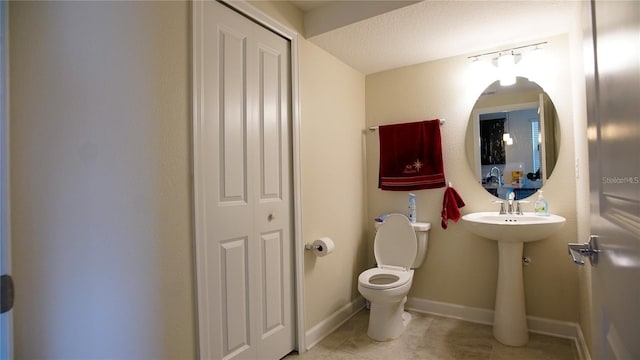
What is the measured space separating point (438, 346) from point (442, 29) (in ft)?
7.25

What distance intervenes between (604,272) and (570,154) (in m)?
1.92

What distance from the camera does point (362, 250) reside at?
9.78 ft

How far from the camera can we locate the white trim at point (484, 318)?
88.0 inches

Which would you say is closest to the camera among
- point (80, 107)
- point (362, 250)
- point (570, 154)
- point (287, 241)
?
point (80, 107)

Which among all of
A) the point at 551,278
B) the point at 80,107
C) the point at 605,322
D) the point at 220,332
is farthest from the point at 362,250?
the point at 80,107

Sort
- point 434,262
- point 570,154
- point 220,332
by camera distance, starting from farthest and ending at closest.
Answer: point 434,262
point 570,154
point 220,332

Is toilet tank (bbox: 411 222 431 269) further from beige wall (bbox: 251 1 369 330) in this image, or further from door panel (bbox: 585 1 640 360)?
door panel (bbox: 585 1 640 360)

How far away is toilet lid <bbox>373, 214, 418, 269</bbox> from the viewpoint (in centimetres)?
254

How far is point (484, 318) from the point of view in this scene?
2520 millimetres

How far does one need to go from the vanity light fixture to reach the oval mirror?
0.06 meters

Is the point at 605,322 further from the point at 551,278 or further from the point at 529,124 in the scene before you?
the point at 529,124

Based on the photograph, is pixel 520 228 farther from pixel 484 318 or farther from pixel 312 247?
pixel 312 247

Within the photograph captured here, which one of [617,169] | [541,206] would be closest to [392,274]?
[541,206]


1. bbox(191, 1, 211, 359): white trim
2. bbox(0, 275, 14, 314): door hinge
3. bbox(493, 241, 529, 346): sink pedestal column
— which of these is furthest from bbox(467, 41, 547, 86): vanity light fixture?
bbox(0, 275, 14, 314): door hinge
